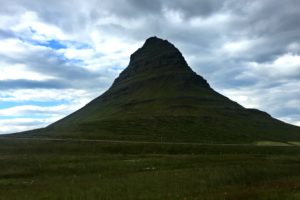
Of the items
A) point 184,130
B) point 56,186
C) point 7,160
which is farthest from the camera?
point 184,130

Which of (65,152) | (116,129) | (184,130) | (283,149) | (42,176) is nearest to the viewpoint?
(42,176)

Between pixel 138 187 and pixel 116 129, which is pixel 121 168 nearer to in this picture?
pixel 138 187

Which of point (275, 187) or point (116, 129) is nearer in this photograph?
point (275, 187)

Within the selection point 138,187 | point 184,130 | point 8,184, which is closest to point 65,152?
point 8,184

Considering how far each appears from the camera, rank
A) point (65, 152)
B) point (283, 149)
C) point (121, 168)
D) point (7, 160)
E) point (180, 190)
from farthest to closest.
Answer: point (283, 149) < point (65, 152) < point (7, 160) < point (121, 168) < point (180, 190)

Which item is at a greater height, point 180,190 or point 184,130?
point 184,130

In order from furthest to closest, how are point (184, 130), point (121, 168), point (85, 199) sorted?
1. point (184, 130)
2. point (121, 168)
3. point (85, 199)

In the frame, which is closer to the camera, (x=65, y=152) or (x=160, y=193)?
(x=160, y=193)

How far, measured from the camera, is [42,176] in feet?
169

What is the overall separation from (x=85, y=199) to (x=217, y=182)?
14837mm

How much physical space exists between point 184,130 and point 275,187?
479 feet

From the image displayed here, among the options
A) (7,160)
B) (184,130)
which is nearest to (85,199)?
(7,160)

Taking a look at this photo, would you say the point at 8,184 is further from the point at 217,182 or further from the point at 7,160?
the point at 217,182

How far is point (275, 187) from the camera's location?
122ft
